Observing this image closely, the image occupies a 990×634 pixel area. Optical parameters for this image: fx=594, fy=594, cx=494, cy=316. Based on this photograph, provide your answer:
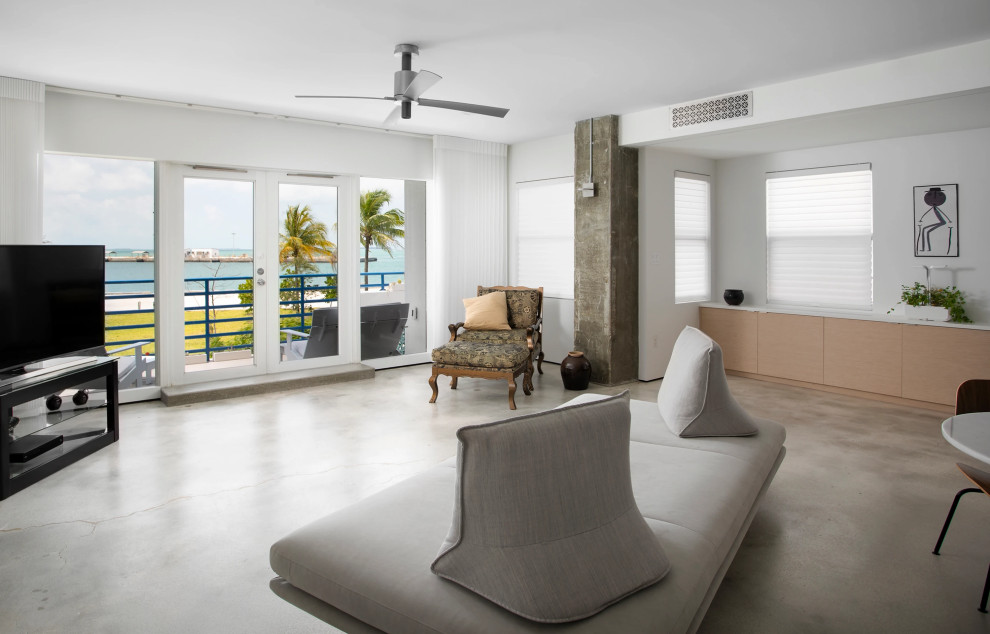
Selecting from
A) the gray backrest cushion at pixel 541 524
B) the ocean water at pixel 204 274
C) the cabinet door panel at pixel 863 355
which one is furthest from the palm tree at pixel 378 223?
the gray backrest cushion at pixel 541 524

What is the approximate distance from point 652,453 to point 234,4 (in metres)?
2.94

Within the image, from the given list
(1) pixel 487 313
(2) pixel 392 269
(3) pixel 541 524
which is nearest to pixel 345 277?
(2) pixel 392 269

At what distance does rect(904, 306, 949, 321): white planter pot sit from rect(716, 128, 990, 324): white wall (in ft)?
1.27

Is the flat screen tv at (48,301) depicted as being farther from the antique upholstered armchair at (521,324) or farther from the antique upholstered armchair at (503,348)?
the antique upholstered armchair at (521,324)

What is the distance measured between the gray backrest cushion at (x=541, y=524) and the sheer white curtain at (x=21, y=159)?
4.44 metres

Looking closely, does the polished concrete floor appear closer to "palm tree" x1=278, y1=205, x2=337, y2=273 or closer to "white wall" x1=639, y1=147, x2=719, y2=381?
"white wall" x1=639, y1=147, x2=719, y2=381

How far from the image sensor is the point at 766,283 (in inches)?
248

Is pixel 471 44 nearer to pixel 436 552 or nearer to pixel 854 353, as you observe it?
pixel 436 552

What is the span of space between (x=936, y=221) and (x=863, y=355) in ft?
4.27

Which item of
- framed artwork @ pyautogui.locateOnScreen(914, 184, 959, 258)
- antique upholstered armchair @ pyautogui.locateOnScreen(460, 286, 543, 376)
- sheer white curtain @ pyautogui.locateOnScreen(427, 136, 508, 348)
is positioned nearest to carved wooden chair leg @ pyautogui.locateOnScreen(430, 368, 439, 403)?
antique upholstered armchair @ pyautogui.locateOnScreen(460, 286, 543, 376)

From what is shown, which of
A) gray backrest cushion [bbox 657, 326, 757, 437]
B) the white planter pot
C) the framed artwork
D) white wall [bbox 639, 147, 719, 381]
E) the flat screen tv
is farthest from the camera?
white wall [bbox 639, 147, 719, 381]

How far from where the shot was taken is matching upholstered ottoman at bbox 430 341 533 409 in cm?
489

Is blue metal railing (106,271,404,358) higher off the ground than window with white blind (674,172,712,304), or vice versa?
window with white blind (674,172,712,304)

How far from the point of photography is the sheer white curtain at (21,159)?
4.17 m
